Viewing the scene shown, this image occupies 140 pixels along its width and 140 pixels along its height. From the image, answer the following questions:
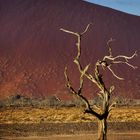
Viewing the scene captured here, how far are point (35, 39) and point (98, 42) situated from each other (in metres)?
7.18

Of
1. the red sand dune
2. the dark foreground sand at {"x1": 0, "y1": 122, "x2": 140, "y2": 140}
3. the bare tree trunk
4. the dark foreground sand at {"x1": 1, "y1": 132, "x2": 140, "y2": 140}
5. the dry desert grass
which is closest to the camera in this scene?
the bare tree trunk

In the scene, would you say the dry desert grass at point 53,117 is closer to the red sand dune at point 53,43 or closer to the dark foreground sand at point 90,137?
the dark foreground sand at point 90,137

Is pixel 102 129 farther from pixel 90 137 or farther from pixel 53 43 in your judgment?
pixel 53 43

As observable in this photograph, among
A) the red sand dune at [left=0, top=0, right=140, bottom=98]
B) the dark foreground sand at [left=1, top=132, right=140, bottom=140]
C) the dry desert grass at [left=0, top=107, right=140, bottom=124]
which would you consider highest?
the red sand dune at [left=0, top=0, right=140, bottom=98]

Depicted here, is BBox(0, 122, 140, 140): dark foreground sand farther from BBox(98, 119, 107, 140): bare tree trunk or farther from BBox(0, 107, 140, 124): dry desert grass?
BBox(98, 119, 107, 140): bare tree trunk

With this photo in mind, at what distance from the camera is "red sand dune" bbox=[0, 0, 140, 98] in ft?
203

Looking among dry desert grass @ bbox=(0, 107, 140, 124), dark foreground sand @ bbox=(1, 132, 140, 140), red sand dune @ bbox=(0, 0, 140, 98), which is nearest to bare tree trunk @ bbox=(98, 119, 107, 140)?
dark foreground sand @ bbox=(1, 132, 140, 140)

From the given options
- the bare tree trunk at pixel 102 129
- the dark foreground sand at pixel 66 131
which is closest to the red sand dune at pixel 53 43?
the dark foreground sand at pixel 66 131

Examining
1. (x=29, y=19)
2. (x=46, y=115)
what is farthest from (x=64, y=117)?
(x=29, y=19)

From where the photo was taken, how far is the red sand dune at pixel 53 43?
61812 mm

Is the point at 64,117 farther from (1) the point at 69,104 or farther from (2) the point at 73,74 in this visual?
(2) the point at 73,74

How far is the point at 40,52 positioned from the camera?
67.8 metres

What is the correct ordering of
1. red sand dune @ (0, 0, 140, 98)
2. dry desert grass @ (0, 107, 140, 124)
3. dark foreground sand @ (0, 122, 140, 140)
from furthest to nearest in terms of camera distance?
red sand dune @ (0, 0, 140, 98)
dry desert grass @ (0, 107, 140, 124)
dark foreground sand @ (0, 122, 140, 140)

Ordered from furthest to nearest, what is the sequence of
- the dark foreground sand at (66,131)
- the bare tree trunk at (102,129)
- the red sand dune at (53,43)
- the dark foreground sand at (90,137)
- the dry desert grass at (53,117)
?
the red sand dune at (53,43)
the dry desert grass at (53,117)
the dark foreground sand at (66,131)
the dark foreground sand at (90,137)
the bare tree trunk at (102,129)
